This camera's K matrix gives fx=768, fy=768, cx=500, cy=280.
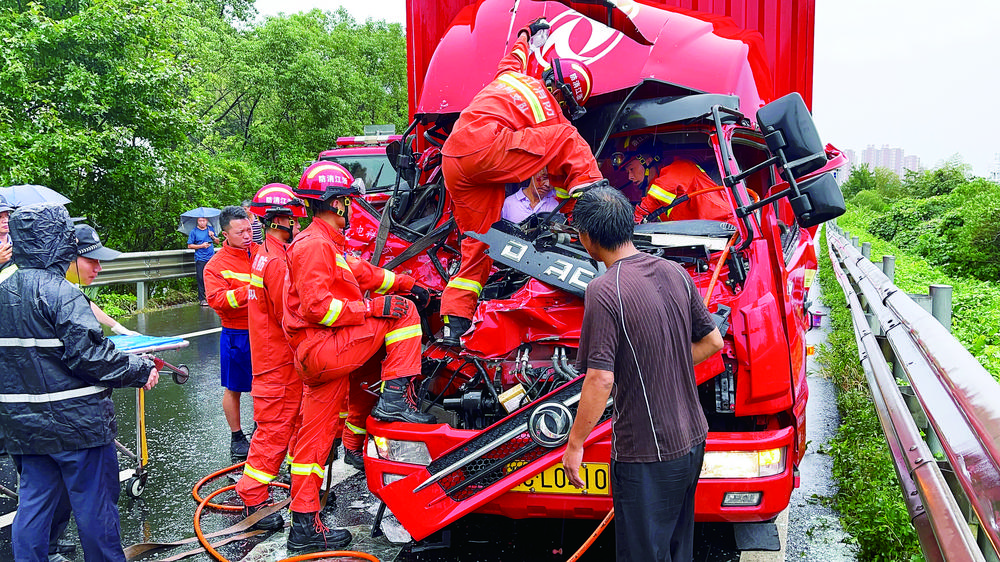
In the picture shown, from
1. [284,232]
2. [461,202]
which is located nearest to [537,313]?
[461,202]

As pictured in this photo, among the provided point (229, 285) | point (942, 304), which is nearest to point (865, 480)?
point (942, 304)

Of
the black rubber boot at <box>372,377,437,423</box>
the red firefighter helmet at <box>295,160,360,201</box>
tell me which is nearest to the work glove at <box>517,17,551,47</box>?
the red firefighter helmet at <box>295,160,360,201</box>

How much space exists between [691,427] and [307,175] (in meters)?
2.42

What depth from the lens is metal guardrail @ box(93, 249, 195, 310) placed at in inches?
418

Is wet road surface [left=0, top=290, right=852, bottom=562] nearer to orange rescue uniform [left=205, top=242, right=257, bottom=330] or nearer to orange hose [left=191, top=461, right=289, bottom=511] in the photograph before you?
orange hose [left=191, top=461, right=289, bottom=511]

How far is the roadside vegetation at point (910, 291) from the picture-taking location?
141 inches

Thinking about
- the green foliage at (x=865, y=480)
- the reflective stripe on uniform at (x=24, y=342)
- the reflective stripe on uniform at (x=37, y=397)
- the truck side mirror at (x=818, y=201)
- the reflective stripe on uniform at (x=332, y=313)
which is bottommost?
the green foliage at (x=865, y=480)

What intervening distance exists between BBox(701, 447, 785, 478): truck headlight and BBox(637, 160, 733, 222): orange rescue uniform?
136cm

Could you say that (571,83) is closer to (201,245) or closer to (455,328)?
(455,328)

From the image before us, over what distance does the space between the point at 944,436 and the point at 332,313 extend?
8.50ft

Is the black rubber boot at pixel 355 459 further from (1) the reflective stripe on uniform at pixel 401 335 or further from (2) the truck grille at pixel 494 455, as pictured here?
(2) the truck grille at pixel 494 455

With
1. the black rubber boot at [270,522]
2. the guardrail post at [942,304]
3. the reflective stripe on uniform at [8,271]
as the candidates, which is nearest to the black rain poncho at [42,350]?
the reflective stripe on uniform at [8,271]

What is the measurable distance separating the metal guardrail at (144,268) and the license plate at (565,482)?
8.70 meters

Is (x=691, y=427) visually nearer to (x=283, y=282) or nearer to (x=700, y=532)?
(x=700, y=532)
